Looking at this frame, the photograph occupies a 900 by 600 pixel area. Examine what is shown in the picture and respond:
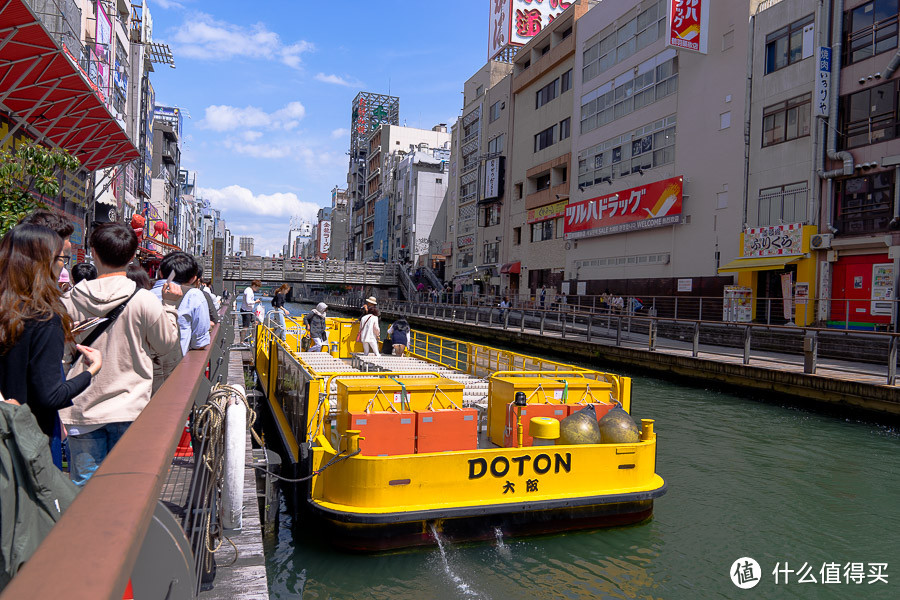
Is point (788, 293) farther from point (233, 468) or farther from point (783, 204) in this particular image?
point (233, 468)

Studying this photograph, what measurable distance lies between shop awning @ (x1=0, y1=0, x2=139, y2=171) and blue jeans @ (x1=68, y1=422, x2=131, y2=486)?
14.2m

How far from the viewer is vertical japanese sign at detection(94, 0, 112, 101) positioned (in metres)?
26.9

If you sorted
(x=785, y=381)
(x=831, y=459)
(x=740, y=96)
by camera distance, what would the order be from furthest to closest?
(x=740, y=96), (x=785, y=381), (x=831, y=459)

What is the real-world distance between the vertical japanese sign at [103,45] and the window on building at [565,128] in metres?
26.9

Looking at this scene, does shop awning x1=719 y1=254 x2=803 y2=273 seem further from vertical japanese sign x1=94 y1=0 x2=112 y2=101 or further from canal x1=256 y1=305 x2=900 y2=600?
vertical japanese sign x1=94 y1=0 x2=112 y2=101

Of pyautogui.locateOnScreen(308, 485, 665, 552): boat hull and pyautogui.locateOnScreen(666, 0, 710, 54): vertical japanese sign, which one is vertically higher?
pyautogui.locateOnScreen(666, 0, 710, 54): vertical japanese sign

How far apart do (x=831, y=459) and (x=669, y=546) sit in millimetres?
5573

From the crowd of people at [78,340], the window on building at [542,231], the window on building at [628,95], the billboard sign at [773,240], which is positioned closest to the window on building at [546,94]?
the window on building at [628,95]

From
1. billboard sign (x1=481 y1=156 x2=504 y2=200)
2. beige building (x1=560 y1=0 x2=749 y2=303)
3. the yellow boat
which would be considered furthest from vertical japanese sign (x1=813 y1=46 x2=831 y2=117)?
billboard sign (x1=481 y1=156 x2=504 y2=200)

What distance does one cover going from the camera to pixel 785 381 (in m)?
15.6

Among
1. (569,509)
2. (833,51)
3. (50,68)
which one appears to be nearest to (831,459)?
(569,509)

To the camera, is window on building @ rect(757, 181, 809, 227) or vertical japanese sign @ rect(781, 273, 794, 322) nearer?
vertical japanese sign @ rect(781, 273, 794, 322)

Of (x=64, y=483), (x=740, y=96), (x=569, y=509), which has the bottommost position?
(x=569, y=509)

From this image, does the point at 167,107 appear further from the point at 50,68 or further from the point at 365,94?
the point at 50,68
